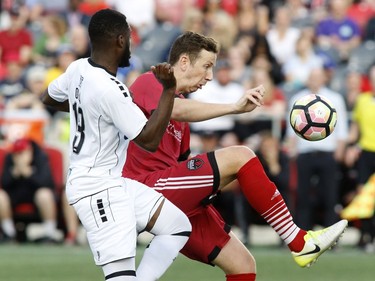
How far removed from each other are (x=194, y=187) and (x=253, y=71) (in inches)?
356

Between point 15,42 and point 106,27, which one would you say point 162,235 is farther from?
point 15,42

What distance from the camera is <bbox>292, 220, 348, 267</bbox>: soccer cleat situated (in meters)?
7.52

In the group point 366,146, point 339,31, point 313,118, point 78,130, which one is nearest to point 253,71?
point 339,31

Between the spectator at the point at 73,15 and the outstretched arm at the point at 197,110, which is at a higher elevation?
the outstretched arm at the point at 197,110

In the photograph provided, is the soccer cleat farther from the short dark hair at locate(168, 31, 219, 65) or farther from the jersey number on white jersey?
the jersey number on white jersey

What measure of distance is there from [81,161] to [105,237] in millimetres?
521

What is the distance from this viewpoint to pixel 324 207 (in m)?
14.7

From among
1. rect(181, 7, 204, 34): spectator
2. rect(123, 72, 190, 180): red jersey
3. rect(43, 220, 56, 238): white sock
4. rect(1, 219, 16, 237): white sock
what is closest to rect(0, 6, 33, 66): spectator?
rect(181, 7, 204, 34): spectator

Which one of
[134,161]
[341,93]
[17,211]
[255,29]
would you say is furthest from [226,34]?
[134,161]

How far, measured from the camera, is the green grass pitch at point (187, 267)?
11523 mm

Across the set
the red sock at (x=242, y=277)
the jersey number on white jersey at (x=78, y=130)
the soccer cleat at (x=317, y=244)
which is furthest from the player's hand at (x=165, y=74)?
the red sock at (x=242, y=277)

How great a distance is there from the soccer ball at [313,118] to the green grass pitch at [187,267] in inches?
142

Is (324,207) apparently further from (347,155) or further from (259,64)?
(259,64)

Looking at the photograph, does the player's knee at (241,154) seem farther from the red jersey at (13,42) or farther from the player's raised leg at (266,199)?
the red jersey at (13,42)
